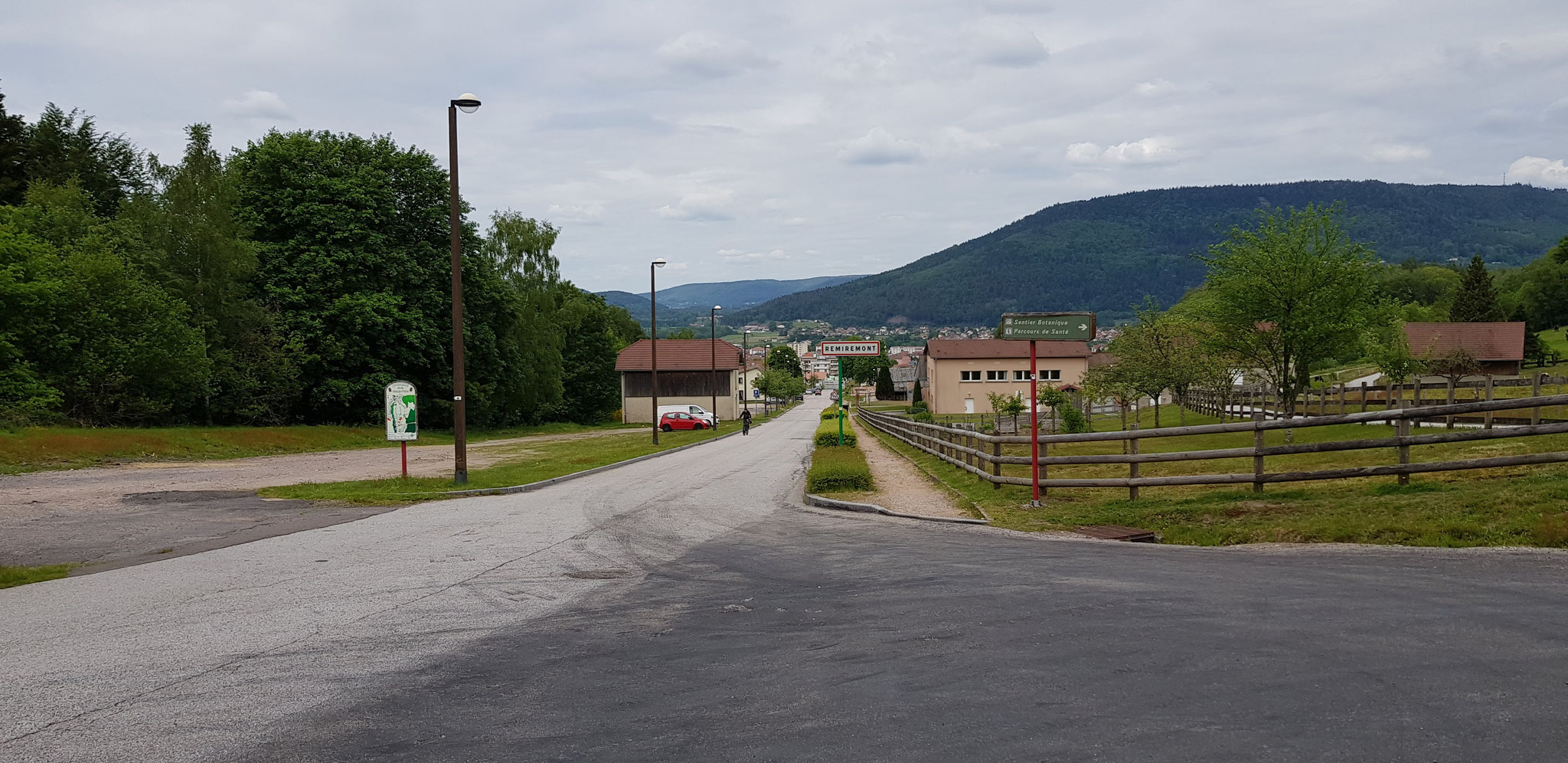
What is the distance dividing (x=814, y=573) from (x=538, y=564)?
3032 mm

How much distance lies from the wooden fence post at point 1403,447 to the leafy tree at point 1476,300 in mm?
98891

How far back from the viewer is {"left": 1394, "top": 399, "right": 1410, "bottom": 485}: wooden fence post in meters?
12.1

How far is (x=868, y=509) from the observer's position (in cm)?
1550

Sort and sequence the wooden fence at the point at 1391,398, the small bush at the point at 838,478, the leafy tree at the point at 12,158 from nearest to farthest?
the small bush at the point at 838,478, the wooden fence at the point at 1391,398, the leafy tree at the point at 12,158

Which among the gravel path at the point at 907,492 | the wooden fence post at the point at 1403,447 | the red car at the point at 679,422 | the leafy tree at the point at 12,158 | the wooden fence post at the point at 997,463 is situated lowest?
the red car at the point at 679,422

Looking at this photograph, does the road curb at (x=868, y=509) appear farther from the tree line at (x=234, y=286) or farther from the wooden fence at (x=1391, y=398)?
the tree line at (x=234, y=286)

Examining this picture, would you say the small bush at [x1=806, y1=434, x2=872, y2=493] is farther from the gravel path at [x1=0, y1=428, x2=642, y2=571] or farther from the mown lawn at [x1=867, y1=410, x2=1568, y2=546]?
the gravel path at [x1=0, y1=428, x2=642, y2=571]

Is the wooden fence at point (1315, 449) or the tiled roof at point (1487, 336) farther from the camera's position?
the tiled roof at point (1487, 336)

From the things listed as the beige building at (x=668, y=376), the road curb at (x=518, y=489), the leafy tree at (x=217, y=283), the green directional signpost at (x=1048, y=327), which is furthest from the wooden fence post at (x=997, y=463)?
the beige building at (x=668, y=376)

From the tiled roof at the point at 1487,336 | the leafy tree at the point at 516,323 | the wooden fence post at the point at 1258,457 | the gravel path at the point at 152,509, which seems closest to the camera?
the gravel path at the point at 152,509

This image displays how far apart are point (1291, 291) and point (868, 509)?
2140 cm

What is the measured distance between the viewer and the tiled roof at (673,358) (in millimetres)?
89375

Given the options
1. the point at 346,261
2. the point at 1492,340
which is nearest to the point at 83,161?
the point at 346,261

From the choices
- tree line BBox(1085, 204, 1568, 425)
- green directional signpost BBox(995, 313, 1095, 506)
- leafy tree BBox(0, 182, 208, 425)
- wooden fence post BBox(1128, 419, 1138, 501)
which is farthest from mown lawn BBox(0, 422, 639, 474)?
tree line BBox(1085, 204, 1568, 425)
